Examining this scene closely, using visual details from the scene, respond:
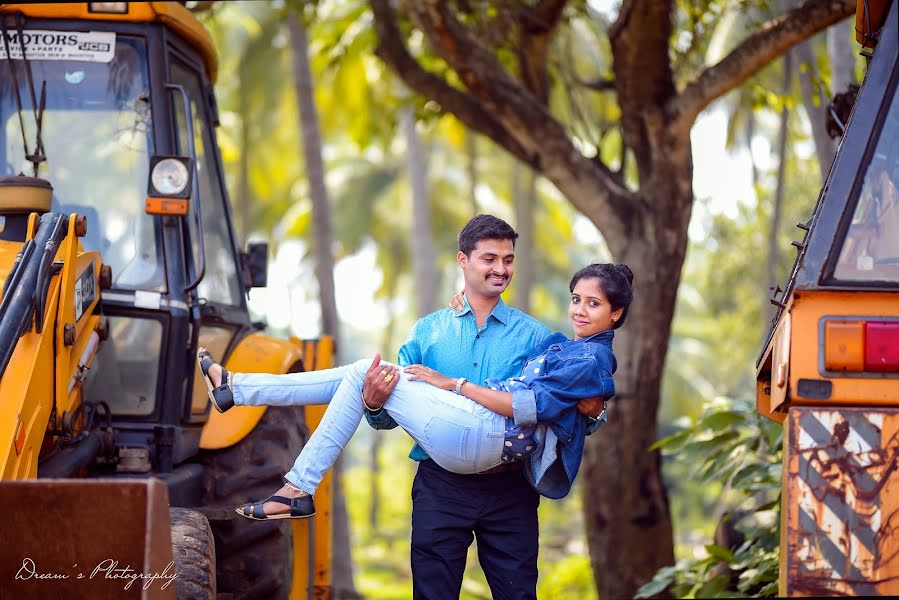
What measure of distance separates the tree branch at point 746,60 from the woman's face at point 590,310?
142 inches

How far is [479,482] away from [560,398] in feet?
1.68

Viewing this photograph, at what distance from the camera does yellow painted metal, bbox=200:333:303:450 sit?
5891mm

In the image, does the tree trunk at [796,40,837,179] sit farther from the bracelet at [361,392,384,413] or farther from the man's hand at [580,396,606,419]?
the bracelet at [361,392,384,413]

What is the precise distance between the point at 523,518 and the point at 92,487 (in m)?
1.67

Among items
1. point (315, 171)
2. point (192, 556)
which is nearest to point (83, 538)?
point (192, 556)

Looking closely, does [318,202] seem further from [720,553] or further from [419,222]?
[720,553]

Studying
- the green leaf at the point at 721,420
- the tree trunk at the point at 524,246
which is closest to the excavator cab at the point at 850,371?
the green leaf at the point at 721,420

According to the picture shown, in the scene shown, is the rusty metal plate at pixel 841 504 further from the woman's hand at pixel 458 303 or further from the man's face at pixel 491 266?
the woman's hand at pixel 458 303

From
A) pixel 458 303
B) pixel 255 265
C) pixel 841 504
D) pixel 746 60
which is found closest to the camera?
pixel 841 504

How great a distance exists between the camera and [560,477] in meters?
4.73

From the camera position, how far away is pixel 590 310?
4.74 meters

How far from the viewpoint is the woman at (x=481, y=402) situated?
178 inches

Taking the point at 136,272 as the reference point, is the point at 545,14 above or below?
above

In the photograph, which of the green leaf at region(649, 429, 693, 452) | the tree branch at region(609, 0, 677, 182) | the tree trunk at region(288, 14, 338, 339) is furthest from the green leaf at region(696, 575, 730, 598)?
the tree trunk at region(288, 14, 338, 339)
